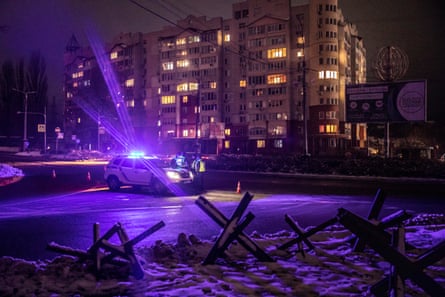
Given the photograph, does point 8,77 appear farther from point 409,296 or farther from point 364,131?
point 409,296

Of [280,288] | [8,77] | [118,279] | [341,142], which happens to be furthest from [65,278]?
[8,77]

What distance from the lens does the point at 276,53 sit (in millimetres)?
90188

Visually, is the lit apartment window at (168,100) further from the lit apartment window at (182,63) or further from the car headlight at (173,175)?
the car headlight at (173,175)

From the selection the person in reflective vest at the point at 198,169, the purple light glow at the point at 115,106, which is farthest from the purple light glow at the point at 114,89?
the person in reflective vest at the point at 198,169

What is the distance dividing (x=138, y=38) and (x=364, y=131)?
206ft

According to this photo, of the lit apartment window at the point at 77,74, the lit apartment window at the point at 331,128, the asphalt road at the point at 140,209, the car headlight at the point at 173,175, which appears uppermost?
the lit apartment window at the point at 77,74

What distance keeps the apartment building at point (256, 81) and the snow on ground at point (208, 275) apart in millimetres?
66767

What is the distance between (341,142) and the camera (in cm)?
8750

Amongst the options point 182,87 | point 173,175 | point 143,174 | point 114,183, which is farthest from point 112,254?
point 182,87

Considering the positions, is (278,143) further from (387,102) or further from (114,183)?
(114,183)

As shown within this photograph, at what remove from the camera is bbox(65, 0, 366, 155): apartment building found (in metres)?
86.5

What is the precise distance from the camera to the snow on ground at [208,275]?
5.58 metres

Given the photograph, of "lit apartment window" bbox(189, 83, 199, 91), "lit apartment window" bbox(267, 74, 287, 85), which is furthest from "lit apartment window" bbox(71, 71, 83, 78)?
"lit apartment window" bbox(267, 74, 287, 85)

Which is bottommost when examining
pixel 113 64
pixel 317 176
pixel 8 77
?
pixel 317 176
